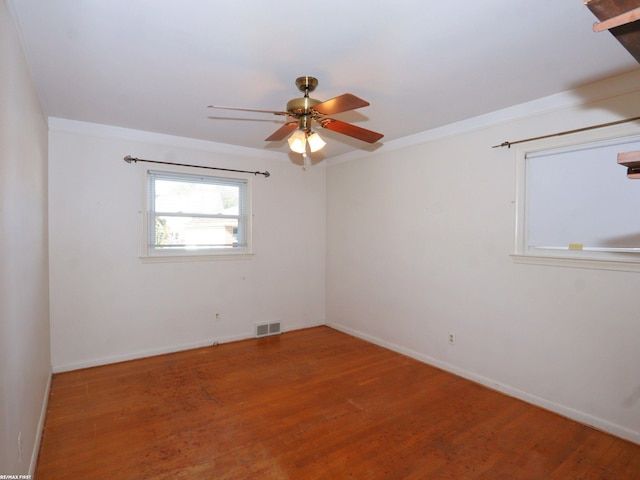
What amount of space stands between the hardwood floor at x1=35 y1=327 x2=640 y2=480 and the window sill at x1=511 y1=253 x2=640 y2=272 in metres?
1.22

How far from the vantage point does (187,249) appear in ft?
13.5

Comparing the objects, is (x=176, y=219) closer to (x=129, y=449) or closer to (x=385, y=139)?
(x=129, y=449)

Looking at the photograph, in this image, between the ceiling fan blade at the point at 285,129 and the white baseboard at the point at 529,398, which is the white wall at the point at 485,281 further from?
the ceiling fan blade at the point at 285,129

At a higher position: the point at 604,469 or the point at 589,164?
the point at 589,164

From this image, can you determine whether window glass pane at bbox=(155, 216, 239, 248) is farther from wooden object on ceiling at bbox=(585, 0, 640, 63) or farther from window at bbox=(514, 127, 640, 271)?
wooden object on ceiling at bbox=(585, 0, 640, 63)

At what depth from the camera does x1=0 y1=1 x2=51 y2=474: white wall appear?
1.48 m

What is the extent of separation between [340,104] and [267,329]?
3502 millimetres

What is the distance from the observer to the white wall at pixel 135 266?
11.2 feet

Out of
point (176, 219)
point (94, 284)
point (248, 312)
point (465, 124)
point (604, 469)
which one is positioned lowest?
point (604, 469)

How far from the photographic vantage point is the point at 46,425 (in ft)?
8.05

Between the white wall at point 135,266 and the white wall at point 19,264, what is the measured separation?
85 centimetres

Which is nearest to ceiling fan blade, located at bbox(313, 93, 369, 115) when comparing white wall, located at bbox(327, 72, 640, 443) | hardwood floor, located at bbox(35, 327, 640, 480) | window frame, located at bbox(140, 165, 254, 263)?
A: white wall, located at bbox(327, 72, 640, 443)

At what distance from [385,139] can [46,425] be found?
423cm

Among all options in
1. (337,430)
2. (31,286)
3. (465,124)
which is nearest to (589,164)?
(465,124)
